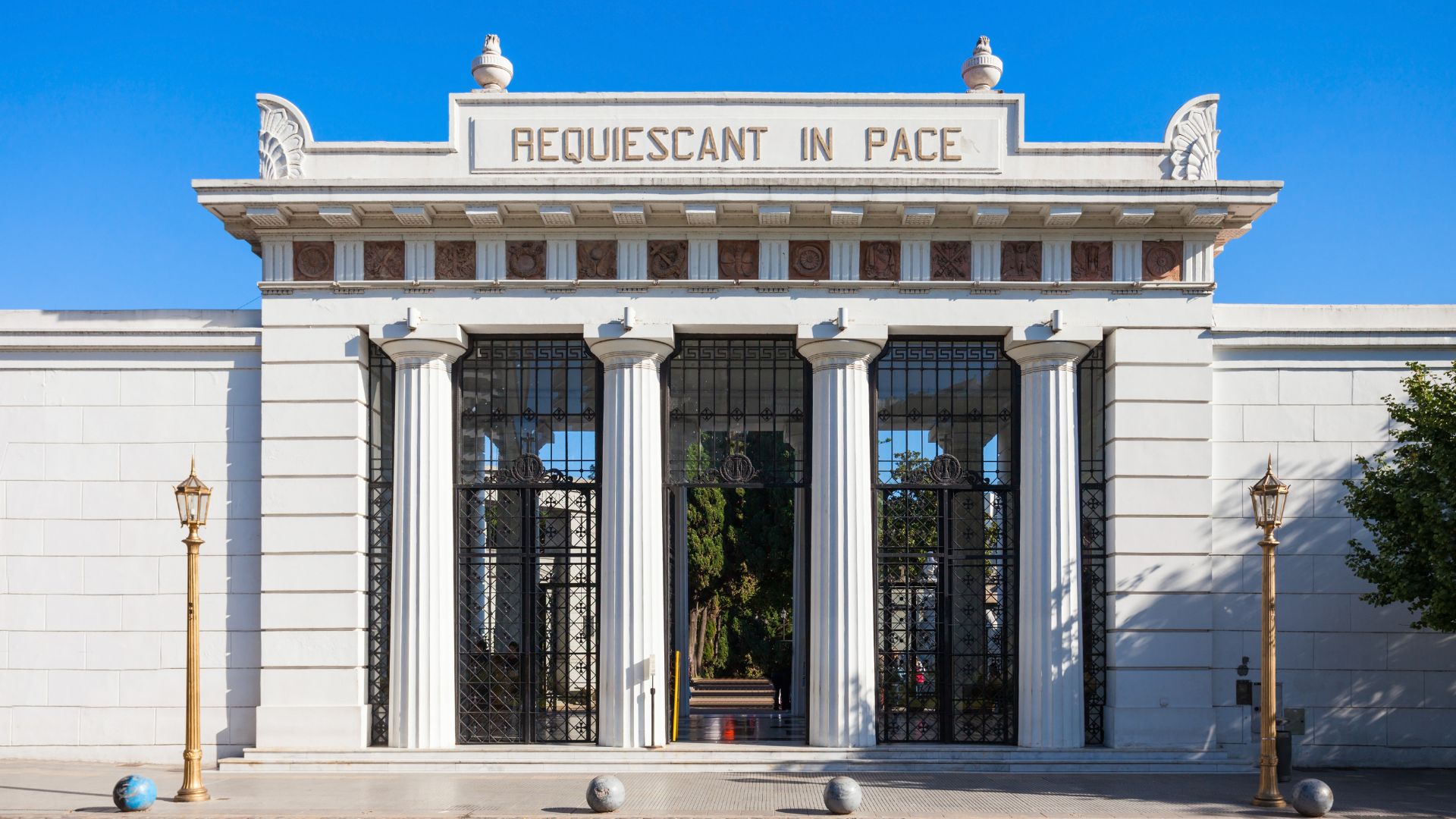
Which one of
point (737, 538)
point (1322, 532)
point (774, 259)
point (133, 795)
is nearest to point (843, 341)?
point (774, 259)

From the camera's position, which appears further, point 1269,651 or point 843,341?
point 843,341

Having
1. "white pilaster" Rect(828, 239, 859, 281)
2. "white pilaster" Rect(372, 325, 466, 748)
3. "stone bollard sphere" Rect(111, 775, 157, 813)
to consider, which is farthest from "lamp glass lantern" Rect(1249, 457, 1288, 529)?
"stone bollard sphere" Rect(111, 775, 157, 813)

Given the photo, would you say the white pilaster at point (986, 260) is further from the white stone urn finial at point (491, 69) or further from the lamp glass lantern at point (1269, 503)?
the white stone urn finial at point (491, 69)

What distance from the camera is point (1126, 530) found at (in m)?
20.1

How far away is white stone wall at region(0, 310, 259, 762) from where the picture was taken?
66.9 feet

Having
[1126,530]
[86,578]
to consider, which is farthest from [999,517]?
[86,578]

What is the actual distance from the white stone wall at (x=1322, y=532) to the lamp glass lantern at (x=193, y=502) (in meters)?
14.9

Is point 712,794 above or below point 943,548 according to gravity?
below

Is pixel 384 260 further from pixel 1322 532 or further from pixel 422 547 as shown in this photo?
pixel 1322 532

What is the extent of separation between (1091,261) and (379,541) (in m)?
12.0

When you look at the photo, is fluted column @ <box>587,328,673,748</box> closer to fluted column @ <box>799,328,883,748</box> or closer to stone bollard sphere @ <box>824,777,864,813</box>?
fluted column @ <box>799,328,883,748</box>

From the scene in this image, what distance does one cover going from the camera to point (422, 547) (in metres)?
Result: 20.1

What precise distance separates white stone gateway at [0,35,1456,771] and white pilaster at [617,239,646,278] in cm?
13

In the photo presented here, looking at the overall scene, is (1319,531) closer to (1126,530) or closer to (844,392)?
(1126,530)
